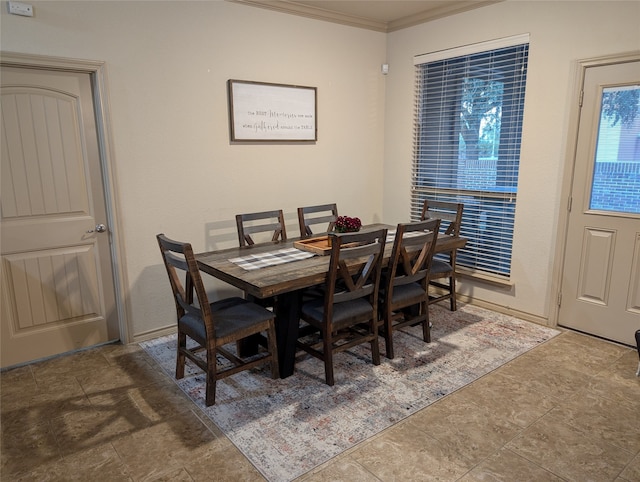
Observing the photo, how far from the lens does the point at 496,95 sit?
3689 millimetres

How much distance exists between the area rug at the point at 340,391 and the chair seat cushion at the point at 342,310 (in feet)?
1.26

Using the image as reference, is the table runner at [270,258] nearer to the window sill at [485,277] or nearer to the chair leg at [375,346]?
the chair leg at [375,346]

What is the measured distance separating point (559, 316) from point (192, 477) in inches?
116

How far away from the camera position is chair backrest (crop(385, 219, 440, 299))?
2807 mm

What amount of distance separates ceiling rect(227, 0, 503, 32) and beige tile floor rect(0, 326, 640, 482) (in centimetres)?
291

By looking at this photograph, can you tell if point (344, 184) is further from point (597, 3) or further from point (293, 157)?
point (597, 3)

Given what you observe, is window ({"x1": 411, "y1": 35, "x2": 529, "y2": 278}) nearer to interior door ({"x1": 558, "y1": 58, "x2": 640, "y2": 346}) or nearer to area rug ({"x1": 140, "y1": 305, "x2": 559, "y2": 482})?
interior door ({"x1": 558, "y1": 58, "x2": 640, "y2": 346})

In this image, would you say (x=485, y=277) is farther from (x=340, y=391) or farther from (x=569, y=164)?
(x=340, y=391)

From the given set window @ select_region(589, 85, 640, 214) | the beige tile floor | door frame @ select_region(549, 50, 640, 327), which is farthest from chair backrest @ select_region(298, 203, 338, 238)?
window @ select_region(589, 85, 640, 214)

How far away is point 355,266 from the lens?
2686mm

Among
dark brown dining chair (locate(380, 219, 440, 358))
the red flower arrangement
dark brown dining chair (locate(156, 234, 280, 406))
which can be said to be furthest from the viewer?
the red flower arrangement

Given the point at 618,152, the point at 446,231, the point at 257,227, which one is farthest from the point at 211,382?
the point at 618,152

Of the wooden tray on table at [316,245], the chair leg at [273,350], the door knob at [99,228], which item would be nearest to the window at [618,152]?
the wooden tray on table at [316,245]

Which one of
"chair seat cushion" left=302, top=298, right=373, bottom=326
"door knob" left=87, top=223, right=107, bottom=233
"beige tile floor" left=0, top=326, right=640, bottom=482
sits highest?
"door knob" left=87, top=223, right=107, bottom=233
